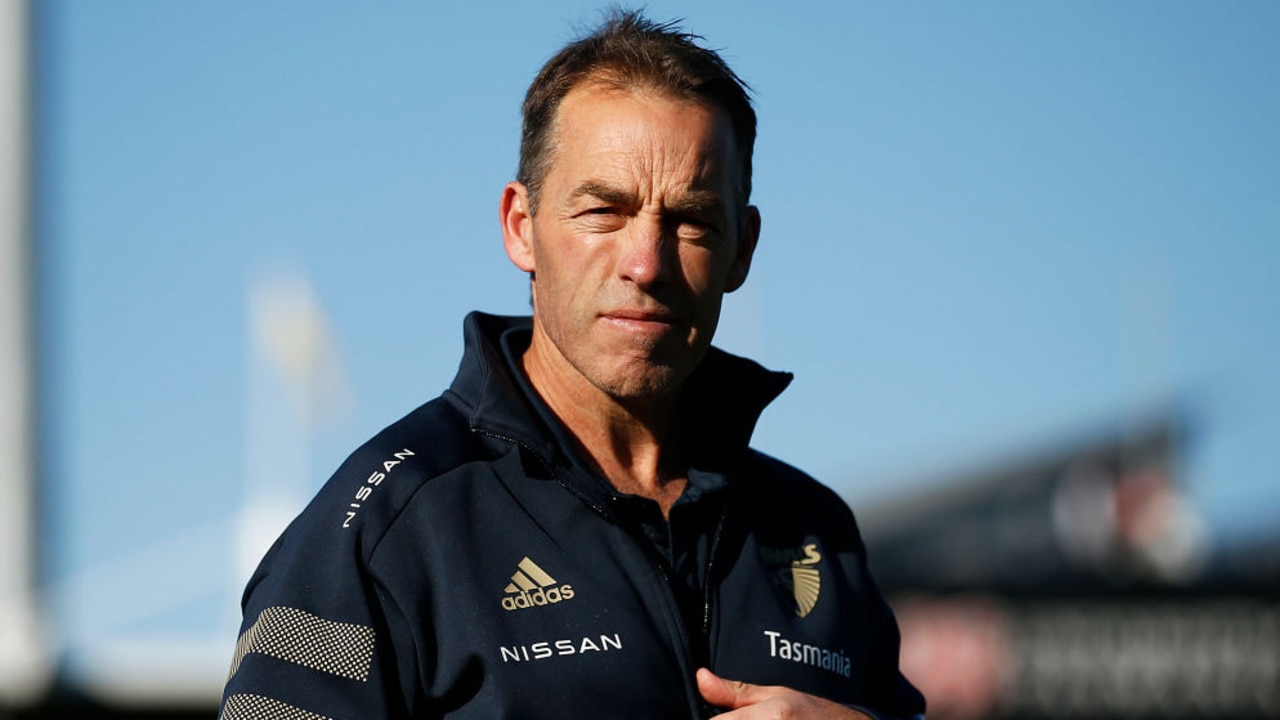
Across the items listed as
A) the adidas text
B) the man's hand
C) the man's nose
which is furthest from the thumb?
the man's nose

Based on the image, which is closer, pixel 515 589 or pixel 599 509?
pixel 515 589

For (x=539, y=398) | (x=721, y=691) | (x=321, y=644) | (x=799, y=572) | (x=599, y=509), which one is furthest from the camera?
(x=799, y=572)

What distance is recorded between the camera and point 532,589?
8.86 ft

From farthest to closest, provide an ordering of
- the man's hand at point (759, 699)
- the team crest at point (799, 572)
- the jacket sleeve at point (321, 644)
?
the team crest at point (799, 572) → the man's hand at point (759, 699) → the jacket sleeve at point (321, 644)

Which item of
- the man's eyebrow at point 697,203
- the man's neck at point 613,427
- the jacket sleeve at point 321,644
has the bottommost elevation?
the jacket sleeve at point 321,644

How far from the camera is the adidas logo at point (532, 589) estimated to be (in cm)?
268

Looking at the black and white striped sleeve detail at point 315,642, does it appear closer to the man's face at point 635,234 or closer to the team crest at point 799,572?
the man's face at point 635,234

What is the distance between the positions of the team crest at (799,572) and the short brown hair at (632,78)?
573 millimetres

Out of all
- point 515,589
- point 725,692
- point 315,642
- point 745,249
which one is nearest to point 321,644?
point 315,642

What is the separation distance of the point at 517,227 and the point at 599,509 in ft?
1.71

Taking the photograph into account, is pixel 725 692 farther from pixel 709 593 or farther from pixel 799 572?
pixel 799 572

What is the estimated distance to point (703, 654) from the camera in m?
2.79

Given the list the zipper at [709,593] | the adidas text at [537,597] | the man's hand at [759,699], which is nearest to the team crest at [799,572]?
the zipper at [709,593]

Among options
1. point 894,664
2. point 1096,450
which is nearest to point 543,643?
point 894,664
